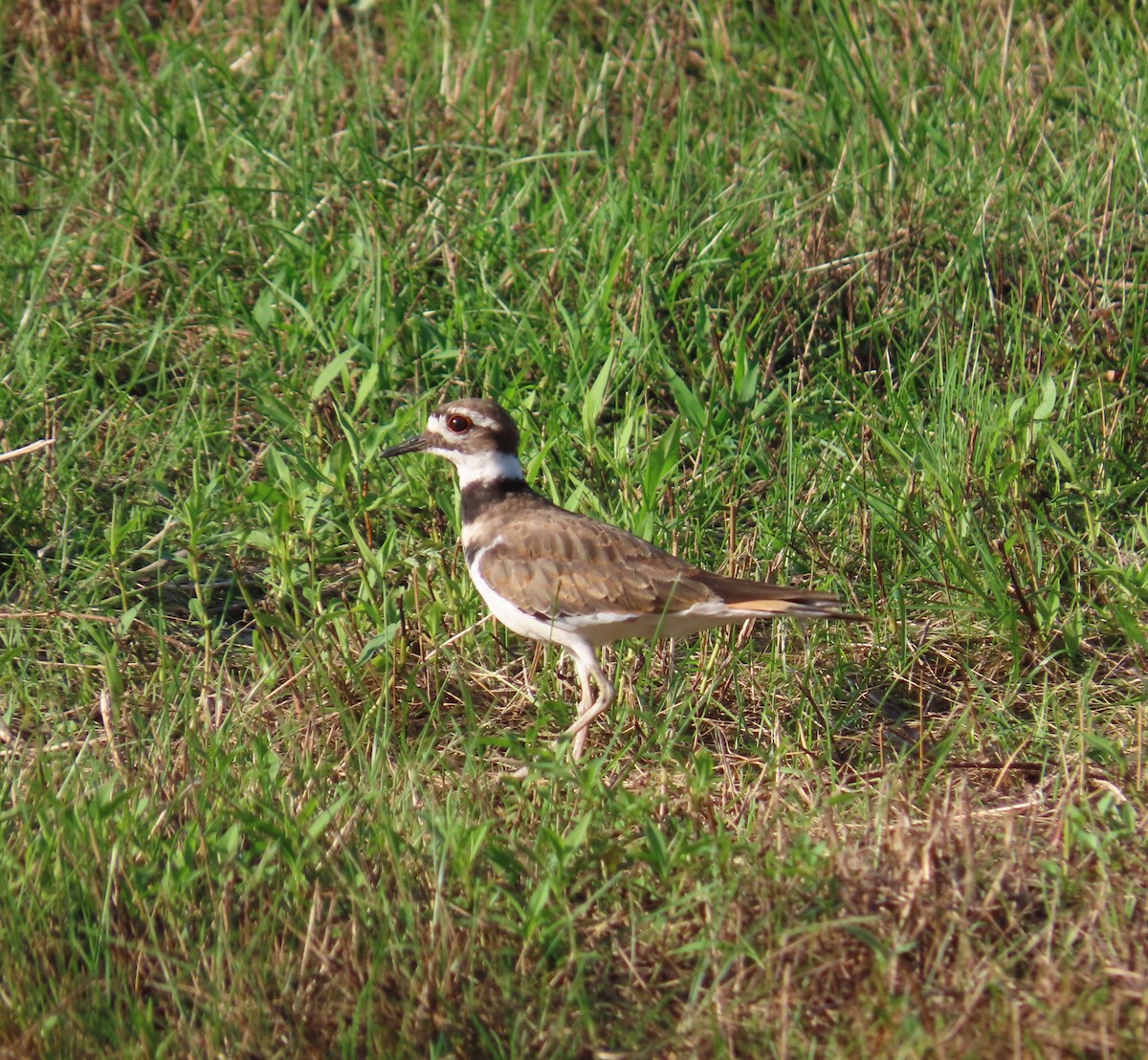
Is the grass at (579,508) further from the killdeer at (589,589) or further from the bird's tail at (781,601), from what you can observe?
the bird's tail at (781,601)

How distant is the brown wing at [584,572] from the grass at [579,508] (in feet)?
0.89

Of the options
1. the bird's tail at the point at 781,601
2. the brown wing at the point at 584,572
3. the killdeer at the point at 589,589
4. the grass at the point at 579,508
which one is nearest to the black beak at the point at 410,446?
the grass at the point at 579,508

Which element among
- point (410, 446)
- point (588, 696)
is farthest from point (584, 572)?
point (410, 446)

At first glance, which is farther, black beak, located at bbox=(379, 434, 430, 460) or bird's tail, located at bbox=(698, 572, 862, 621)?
black beak, located at bbox=(379, 434, 430, 460)

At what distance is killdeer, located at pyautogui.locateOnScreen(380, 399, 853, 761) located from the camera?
15.8 feet

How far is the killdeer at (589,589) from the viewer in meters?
4.83

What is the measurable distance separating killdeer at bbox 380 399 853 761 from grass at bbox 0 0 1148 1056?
0.22 meters

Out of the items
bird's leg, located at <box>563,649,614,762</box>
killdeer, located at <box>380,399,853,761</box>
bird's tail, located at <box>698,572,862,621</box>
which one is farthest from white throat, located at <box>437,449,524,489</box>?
bird's tail, located at <box>698,572,862,621</box>

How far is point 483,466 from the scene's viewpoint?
18.1 ft

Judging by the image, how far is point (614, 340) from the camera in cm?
622

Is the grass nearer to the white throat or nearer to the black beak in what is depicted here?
the black beak

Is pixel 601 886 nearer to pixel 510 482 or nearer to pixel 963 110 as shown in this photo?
pixel 510 482

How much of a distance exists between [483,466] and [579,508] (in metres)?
0.49

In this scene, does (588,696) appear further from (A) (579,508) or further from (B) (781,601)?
(A) (579,508)
